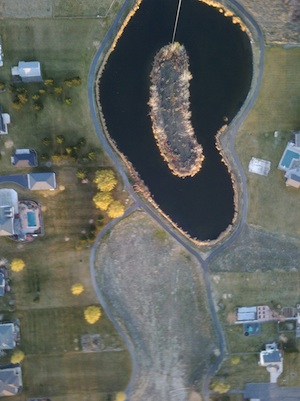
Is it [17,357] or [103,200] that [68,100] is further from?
[17,357]

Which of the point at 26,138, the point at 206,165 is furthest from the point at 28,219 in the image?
the point at 206,165

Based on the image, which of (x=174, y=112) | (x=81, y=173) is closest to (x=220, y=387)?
(x=81, y=173)

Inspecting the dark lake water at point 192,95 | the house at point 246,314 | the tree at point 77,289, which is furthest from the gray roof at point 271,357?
the tree at point 77,289

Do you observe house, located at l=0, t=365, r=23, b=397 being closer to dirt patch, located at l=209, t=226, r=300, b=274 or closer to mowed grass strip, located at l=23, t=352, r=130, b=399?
mowed grass strip, located at l=23, t=352, r=130, b=399

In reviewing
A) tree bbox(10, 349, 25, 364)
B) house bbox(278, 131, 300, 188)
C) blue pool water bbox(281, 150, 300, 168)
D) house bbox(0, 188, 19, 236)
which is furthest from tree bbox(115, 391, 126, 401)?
blue pool water bbox(281, 150, 300, 168)

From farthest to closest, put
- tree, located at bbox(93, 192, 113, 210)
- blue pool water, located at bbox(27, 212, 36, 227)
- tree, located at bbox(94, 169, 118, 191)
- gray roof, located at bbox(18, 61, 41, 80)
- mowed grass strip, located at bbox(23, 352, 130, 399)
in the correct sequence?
mowed grass strip, located at bbox(23, 352, 130, 399), blue pool water, located at bbox(27, 212, 36, 227), tree, located at bbox(94, 169, 118, 191), tree, located at bbox(93, 192, 113, 210), gray roof, located at bbox(18, 61, 41, 80)

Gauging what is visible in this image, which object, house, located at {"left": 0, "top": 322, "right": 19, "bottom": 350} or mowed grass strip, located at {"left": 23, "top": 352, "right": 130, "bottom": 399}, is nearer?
house, located at {"left": 0, "top": 322, "right": 19, "bottom": 350}
